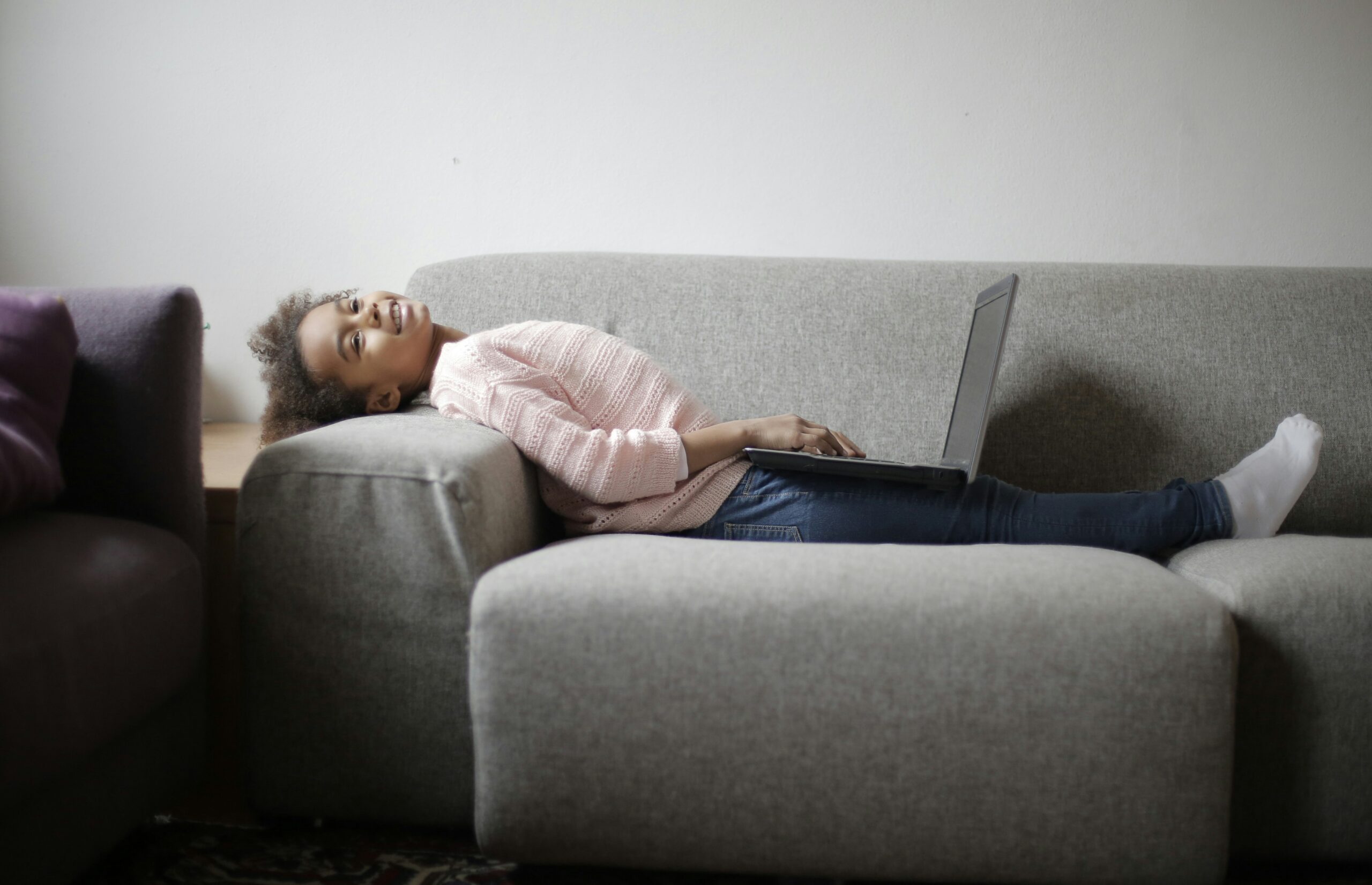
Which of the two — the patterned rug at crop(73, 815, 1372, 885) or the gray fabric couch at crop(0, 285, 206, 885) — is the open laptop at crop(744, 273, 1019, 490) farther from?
the gray fabric couch at crop(0, 285, 206, 885)

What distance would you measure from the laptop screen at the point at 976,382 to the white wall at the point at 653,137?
46 centimetres

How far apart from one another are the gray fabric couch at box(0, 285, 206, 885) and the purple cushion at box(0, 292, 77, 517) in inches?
1.4

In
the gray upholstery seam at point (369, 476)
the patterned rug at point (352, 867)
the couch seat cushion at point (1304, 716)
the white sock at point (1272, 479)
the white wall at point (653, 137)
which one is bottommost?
the patterned rug at point (352, 867)

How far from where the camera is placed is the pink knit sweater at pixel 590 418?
1.24m

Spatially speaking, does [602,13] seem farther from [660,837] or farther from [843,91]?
[660,837]

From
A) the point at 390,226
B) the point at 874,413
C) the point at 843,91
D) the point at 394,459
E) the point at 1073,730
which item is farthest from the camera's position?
the point at 390,226

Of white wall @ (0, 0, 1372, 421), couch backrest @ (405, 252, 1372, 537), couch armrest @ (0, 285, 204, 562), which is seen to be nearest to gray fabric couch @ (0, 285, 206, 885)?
couch armrest @ (0, 285, 204, 562)

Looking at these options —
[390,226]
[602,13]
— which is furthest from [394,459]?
Result: [602,13]

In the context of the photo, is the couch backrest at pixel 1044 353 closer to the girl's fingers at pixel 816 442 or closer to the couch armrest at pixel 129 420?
the girl's fingers at pixel 816 442

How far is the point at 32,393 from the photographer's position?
3.37 feet

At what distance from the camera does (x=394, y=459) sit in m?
1.06

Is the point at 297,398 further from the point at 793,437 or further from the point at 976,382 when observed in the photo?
the point at 976,382

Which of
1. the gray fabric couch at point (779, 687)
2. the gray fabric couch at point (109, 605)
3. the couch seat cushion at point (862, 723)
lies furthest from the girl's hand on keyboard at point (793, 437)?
the gray fabric couch at point (109, 605)

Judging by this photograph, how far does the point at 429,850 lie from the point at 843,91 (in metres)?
1.54
